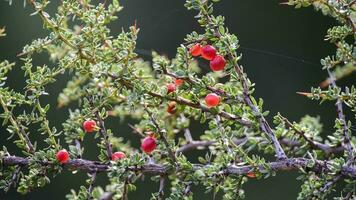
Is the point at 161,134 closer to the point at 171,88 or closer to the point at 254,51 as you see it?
the point at 171,88

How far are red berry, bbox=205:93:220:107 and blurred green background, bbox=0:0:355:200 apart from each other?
6.96ft

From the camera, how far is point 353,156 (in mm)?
1044

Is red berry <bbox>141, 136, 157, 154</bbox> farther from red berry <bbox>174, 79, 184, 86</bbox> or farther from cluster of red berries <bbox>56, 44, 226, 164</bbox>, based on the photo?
red berry <bbox>174, 79, 184, 86</bbox>

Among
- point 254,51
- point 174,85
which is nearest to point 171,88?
point 174,85

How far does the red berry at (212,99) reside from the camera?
1109 mm

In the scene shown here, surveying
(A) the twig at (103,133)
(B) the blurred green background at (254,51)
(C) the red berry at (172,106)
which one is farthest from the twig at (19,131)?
(B) the blurred green background at (254,51)

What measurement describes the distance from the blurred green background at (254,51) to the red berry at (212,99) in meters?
2.12

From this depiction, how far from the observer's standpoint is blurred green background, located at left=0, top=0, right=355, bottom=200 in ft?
10.9

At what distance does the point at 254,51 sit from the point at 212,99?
228 cm

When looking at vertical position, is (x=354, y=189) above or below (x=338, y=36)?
below

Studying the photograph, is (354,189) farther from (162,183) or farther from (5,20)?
(5,20)

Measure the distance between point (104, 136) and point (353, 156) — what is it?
1.58ft

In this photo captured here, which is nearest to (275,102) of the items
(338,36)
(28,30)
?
(28,30)

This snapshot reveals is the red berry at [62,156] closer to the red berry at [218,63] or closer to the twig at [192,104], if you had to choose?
the twig at [192,104]
